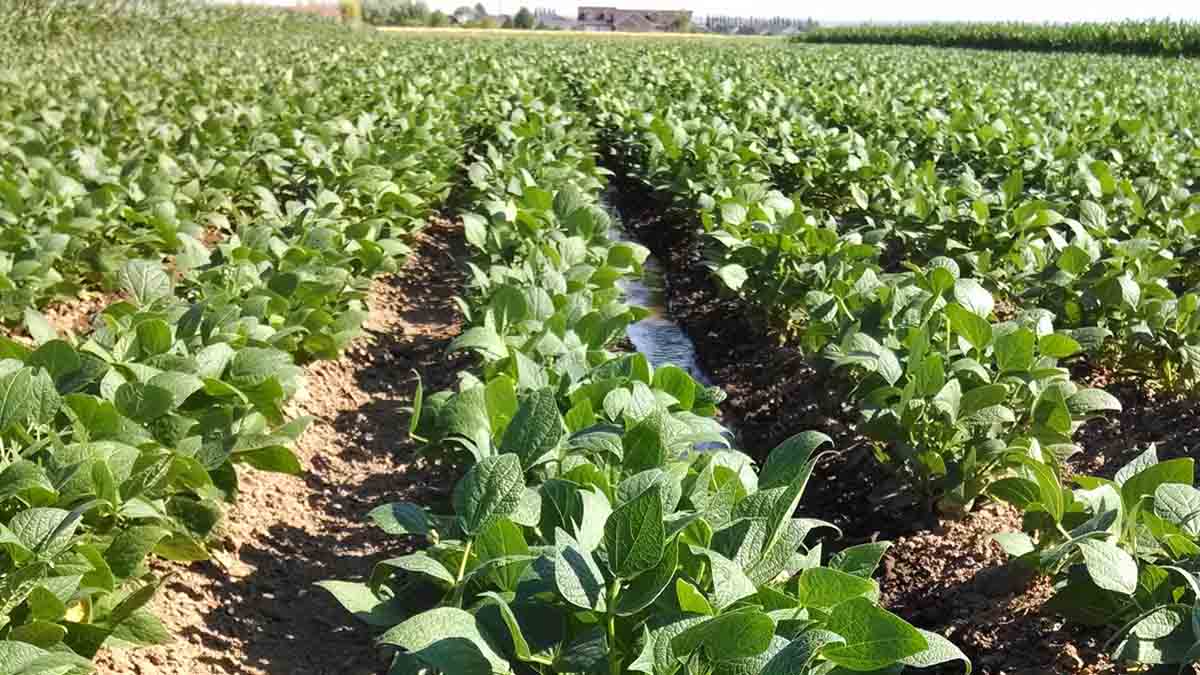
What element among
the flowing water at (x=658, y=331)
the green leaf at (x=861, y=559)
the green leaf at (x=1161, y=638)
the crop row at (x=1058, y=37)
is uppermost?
the crop row at (x=1058, y=37)

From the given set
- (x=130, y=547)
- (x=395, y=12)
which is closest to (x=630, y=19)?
(x=395, y=12)

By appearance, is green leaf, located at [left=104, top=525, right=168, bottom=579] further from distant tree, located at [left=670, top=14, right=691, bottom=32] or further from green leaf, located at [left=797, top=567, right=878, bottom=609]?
distant tree, located at [left=670, top=14, right=691, bottom=32]

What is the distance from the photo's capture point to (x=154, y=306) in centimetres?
353

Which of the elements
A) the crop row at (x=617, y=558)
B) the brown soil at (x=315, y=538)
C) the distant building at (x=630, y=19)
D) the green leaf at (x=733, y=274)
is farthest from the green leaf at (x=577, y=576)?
the distant building at (x=630, y=19)

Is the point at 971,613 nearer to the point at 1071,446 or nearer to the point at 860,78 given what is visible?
the point at 1071,446

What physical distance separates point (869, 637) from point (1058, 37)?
4356 cm

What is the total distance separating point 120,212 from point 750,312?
305 centimetres

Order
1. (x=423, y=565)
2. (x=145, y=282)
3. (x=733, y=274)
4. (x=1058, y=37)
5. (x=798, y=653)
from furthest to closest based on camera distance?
(x=1058, y=37) < (x=733, y=274) < (x=145, y=282) < (x=423, y=565) < (x=798, y=653)

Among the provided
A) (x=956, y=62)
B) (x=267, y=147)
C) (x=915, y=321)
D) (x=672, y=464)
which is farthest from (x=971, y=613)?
(x=956, y=62)

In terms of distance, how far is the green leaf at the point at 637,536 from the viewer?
1771mm

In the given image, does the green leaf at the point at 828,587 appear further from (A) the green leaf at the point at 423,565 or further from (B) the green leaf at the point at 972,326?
(B) the green leaf at the point at 972,326

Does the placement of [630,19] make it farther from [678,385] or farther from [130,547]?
[130,547]

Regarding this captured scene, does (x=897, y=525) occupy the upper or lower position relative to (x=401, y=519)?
lower

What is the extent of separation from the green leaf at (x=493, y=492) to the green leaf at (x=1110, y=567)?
1.04 metres
